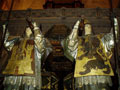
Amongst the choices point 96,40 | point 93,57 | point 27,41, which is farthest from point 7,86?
point 96,40

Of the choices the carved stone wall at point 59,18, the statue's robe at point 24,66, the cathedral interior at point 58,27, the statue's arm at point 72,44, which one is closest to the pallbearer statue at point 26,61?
the statue's robe at point 24,66

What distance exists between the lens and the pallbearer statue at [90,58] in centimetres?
368

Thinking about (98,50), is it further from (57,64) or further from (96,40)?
(57,64)

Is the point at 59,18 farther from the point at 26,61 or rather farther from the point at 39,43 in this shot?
the point at 26,61

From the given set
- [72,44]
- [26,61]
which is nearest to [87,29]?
[72,44]

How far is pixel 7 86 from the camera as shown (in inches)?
147

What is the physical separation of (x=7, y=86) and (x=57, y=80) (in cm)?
201

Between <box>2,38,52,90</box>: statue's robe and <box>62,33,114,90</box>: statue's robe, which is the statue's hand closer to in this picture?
<box>2,38,52,90</box>: statue's robe

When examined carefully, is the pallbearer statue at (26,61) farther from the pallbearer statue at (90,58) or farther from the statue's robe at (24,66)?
the pallbearer statue at (90,58)

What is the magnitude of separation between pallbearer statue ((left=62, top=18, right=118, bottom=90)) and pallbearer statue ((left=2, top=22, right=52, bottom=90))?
64 centimetres

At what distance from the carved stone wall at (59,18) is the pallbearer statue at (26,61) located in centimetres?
206

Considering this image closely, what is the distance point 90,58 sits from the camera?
12.9 feet

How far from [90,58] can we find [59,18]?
3.07 meters

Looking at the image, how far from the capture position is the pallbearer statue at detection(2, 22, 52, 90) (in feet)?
12.4
